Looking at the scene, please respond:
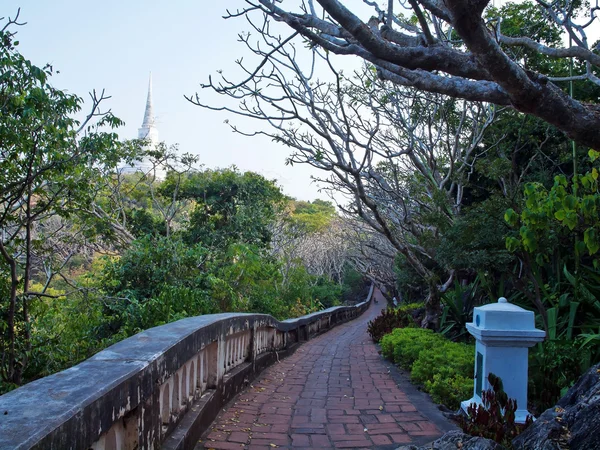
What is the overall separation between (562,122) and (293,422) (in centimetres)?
314

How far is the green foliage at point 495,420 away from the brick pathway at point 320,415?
0.48m

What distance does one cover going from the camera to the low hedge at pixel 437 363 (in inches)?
223

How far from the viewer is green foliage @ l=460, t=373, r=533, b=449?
366cm

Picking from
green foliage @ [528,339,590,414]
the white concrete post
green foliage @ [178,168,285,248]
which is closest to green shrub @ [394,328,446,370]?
green foliage @ [528,339,590,414]

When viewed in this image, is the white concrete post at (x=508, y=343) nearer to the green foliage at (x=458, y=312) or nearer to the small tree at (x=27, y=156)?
the small tree at (x=27, y=156)

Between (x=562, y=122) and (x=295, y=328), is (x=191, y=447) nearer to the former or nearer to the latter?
(x=562, y=122)

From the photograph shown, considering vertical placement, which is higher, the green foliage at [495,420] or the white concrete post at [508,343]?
the white concrete post at [508,343]

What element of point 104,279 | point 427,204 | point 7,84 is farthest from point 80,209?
point 427,204

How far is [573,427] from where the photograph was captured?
287 cm

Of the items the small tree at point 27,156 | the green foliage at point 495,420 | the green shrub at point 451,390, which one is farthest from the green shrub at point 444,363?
the small tree at point 27,156

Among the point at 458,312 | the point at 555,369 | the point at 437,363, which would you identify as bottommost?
the point at 437,363

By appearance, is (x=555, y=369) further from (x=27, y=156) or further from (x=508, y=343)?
(x=27, y=156)

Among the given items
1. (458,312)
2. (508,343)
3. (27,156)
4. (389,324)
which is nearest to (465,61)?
(508,343)

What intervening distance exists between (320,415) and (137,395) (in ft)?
9.13
